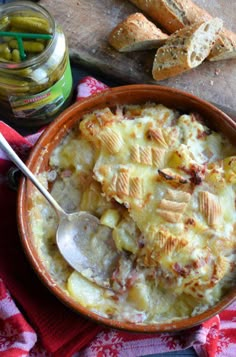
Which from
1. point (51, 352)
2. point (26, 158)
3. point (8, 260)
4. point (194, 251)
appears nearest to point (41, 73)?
point (26, 158)

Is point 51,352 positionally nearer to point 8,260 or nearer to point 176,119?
point 8,260

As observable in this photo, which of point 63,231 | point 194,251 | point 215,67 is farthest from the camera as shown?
point 215,67

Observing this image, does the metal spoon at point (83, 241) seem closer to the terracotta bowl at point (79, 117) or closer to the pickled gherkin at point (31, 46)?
the terracotta bowl at point (79, 117)

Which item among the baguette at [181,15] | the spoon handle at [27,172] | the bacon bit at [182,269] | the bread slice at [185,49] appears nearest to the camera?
the bacon bit at [182,269]

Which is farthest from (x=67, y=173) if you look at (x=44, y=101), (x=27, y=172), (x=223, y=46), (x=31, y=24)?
(x=223, y=46)

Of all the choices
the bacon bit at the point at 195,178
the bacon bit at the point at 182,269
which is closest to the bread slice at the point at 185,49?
the bacon bit at the point at 195,178

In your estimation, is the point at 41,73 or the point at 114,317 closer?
the point at 114,317
